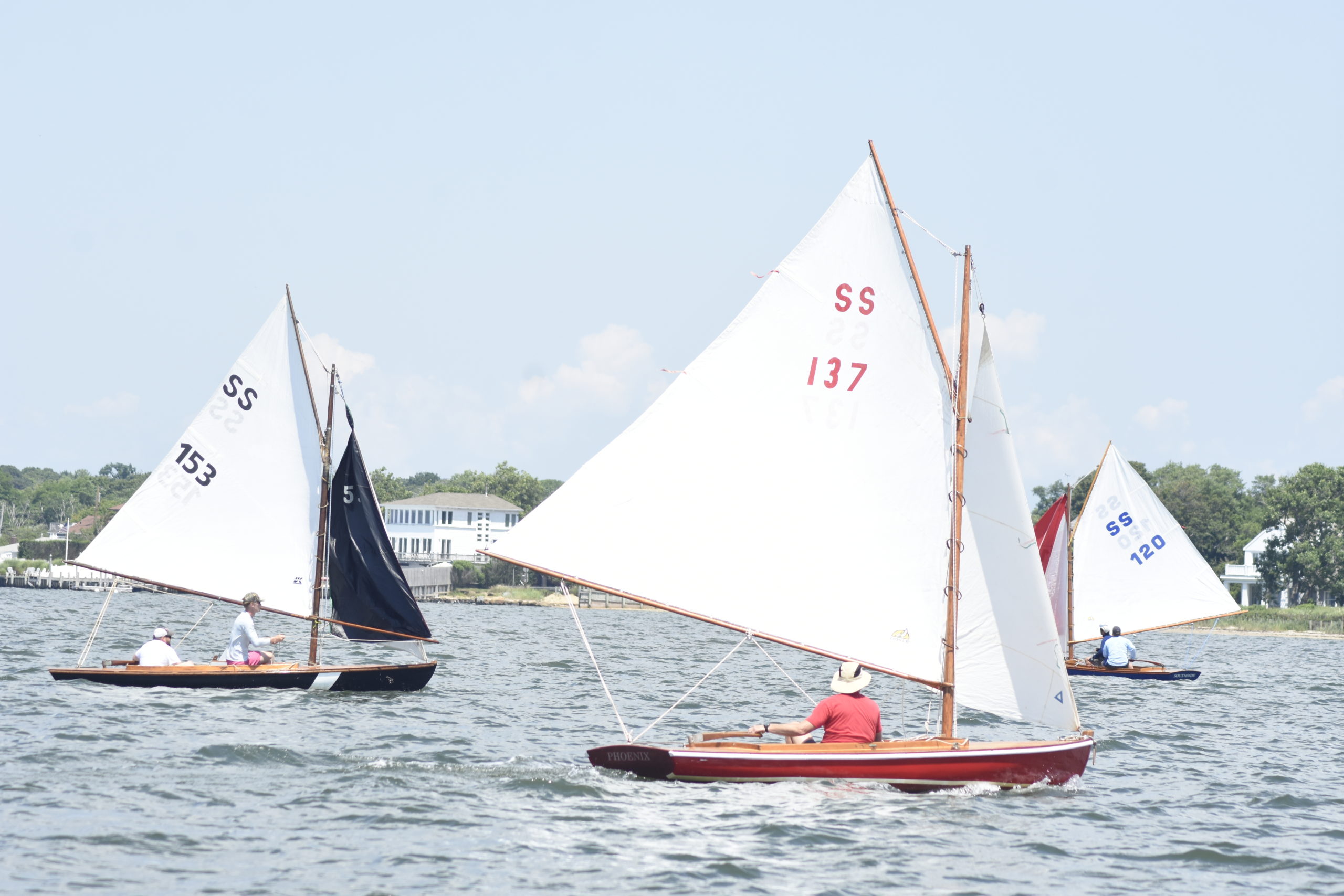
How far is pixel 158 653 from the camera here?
27109mm

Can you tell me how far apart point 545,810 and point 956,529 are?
6.64m

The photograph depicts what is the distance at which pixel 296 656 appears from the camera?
39.5 meters

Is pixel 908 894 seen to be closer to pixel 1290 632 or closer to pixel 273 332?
→ pixel 273 332

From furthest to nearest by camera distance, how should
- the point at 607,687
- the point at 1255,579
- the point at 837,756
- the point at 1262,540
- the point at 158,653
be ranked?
the point at 1262,540 < the point at 1255,579 < the point at 607,687 < the point at 158,653 < the point at 837,756

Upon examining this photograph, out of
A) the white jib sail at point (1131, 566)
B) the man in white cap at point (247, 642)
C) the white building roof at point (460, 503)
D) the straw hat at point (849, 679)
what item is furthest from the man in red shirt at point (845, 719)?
the white building roof at point (460, 503)

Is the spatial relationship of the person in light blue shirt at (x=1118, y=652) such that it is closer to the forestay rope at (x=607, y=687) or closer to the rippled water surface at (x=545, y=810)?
the rippled water surface at (x=545, y=810)

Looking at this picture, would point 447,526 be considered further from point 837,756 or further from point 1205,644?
point 837,756

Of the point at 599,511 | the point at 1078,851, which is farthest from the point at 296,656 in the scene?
the point at 1078,851

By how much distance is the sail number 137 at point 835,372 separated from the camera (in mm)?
18453

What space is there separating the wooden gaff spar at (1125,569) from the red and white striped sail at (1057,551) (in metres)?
0.04

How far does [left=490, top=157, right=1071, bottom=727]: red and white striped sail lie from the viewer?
18.2 meters

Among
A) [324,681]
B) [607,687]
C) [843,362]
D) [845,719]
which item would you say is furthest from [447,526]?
[845,719]

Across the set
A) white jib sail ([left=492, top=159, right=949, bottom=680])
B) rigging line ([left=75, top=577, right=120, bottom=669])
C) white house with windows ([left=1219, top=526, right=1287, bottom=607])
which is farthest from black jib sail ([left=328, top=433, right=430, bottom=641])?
white house with windows ([left=1219, top=526, right=1287, bottom=607])

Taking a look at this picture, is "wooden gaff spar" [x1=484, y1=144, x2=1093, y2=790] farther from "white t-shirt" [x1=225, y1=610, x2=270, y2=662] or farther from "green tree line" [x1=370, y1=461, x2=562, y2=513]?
"green tree line" [x1=370, y1=461, x2=562, y2=513]
